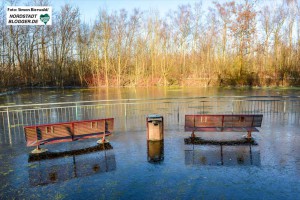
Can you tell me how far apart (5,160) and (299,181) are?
7.88 meters

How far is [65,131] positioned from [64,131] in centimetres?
3

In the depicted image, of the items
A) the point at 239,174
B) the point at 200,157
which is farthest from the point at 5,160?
the point at 239,174

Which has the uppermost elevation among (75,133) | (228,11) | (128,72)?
(228,11)

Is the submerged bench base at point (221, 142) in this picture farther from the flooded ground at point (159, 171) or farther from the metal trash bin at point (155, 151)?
the metal trash bin at point (155, 151)

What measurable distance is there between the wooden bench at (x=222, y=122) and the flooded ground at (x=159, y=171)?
575 millimetres

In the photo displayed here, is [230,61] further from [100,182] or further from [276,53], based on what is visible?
[100,182]

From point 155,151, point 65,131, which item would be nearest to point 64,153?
point 65,131

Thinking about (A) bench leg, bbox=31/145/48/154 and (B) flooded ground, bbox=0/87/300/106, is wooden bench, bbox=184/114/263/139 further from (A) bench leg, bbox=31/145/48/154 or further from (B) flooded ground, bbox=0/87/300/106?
(B) flooded ground, bbox=0/87/300/106

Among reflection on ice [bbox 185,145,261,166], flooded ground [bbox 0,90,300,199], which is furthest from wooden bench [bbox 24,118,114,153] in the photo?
reflection on ice [bbox 185,145,261,166]

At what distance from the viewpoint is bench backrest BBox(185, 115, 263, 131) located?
28.6ft

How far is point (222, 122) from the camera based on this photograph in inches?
345

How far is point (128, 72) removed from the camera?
45938mm

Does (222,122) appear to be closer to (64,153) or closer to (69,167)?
(69,167)

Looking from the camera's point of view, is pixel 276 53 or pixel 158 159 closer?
pixel 158 159
